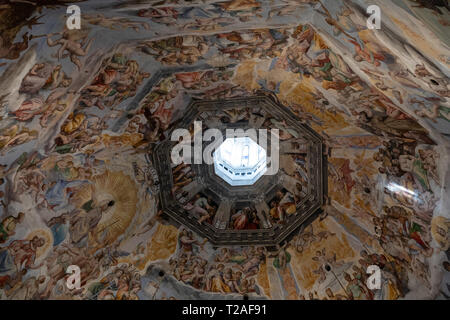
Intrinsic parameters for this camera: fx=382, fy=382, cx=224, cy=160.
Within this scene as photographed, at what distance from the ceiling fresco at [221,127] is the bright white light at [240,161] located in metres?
0.43

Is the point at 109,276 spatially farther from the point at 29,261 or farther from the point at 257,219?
the point at 257,219

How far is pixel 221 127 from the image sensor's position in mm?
11539

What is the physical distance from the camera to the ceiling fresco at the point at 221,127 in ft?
23.3

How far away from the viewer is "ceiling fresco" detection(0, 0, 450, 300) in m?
7.09

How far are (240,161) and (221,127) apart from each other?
8.44 feet

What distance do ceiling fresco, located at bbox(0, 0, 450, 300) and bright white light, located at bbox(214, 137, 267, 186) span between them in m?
0.43
